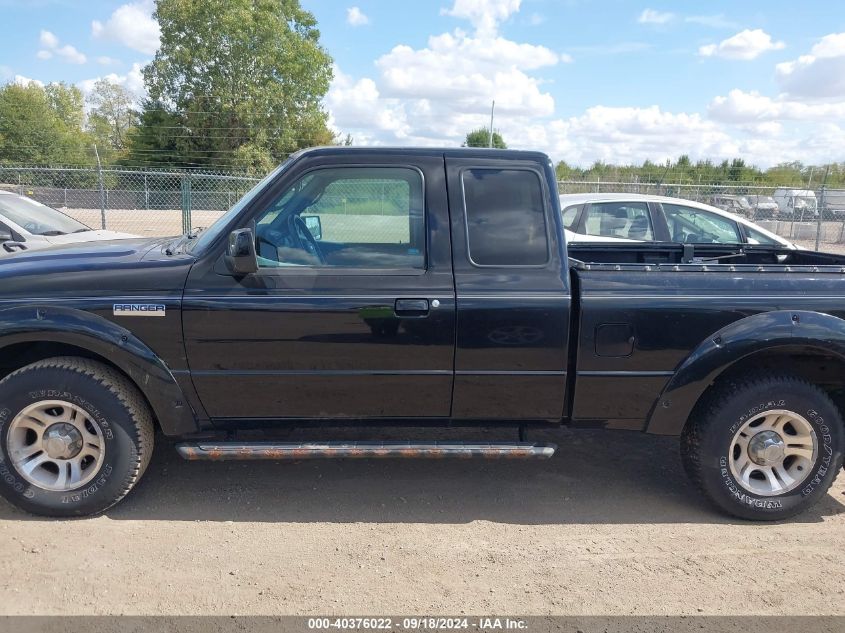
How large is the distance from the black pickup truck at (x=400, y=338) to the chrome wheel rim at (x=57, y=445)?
12mm

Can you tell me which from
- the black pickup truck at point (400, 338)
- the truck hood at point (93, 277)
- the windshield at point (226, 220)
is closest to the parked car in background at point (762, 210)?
the black pickup truck at point (400, 338)

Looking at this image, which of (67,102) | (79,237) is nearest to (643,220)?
(79,237)

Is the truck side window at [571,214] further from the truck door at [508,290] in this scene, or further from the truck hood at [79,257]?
the truck hood at [79,257]

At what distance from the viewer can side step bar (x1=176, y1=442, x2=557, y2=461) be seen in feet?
11.1

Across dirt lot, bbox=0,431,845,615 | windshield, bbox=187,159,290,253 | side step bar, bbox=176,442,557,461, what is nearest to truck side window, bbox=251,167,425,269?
windshield, bbox=187,159,290,253

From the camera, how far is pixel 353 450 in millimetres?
3422

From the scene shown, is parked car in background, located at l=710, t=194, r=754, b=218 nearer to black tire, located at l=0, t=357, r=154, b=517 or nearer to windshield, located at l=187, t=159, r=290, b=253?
windshield, located at l=187, t=159, r=290, b=253

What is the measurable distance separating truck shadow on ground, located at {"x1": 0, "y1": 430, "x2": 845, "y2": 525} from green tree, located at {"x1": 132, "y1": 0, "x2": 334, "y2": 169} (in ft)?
98.6

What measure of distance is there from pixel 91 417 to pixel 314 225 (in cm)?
155

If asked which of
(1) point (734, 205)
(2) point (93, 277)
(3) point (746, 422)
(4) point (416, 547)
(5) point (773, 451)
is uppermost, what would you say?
(1) point (734, 205)

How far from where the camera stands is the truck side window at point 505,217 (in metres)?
3.44

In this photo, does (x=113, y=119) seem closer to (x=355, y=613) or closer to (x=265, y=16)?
(x=265, y=16)

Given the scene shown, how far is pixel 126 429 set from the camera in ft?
11.1

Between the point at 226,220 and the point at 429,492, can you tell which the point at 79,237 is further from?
the point at 429,492
